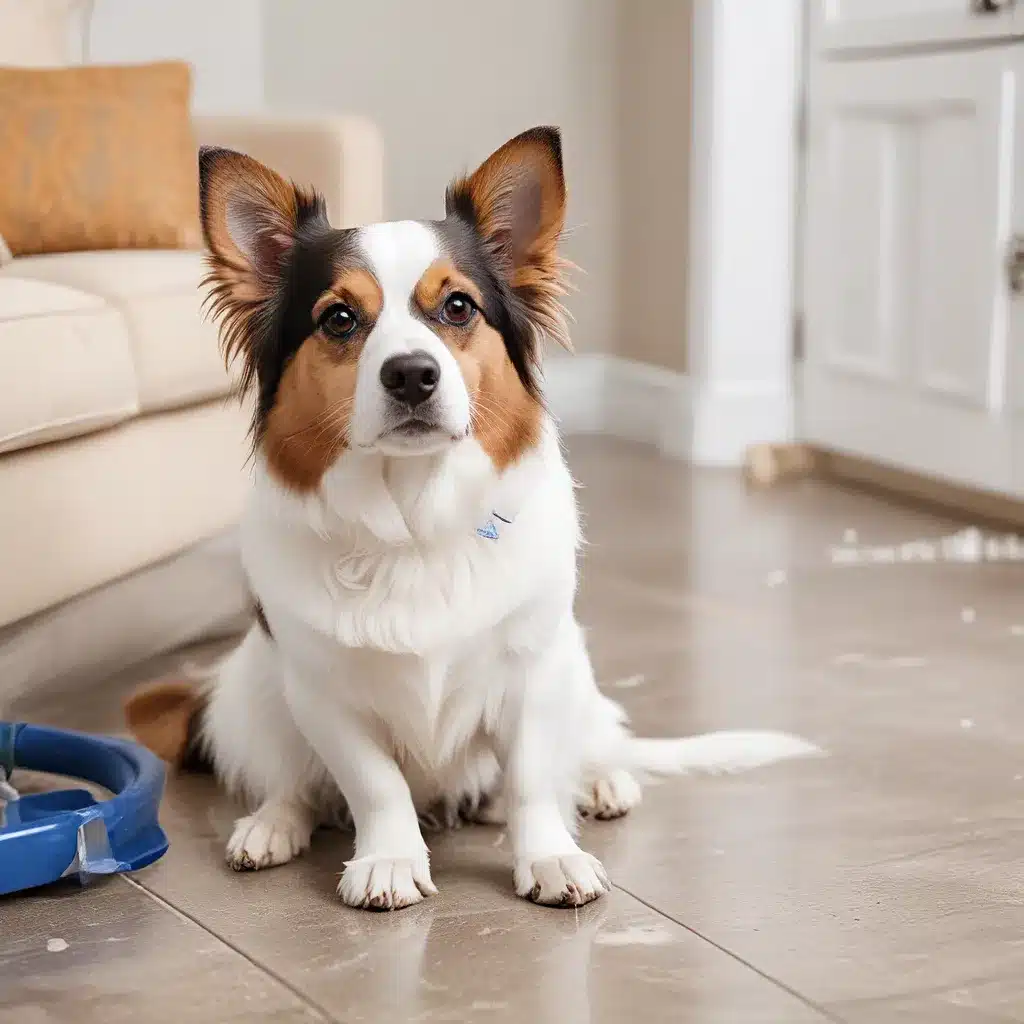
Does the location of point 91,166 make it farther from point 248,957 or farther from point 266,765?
point 248,957

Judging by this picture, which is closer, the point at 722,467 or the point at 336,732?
the point at 336,732

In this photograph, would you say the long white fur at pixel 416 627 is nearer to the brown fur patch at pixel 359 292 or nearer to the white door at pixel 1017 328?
the brown fur patch at pixel 359 292

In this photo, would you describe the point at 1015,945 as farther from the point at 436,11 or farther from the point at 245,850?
the point at 436,11

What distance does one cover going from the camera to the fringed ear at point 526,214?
5.76 feet

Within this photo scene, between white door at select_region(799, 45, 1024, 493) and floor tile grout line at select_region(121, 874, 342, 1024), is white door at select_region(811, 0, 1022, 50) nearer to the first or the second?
white door at select_region(799, 45, 1024, 493)

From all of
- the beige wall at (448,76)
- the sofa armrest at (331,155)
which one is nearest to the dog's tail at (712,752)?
the sofa armrest at (331,155)

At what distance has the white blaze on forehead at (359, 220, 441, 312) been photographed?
1667 millimetres

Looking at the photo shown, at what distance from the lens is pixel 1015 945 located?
161cm

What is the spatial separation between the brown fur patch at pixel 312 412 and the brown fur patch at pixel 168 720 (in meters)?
0.53

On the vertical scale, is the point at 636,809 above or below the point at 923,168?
below

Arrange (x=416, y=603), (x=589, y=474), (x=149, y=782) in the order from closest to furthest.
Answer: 1. (x=416, y=603)
2. (x=149, y=782)
3. (x=589, y=474)

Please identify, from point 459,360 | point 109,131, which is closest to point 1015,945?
point 459,360

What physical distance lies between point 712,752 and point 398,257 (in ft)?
2.87

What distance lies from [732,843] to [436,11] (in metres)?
3.38
